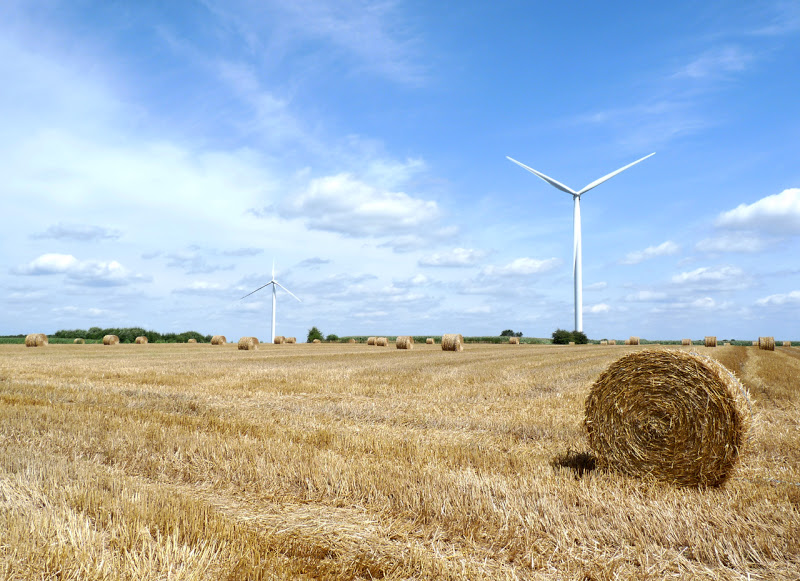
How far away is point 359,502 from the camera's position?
600 centimetres

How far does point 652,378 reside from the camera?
7.47 m

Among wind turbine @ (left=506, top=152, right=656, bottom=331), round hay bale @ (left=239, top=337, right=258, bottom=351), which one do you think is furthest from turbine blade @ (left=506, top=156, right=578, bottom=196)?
round hay bale @ (left=239, top=337, right=258, bottom=351)

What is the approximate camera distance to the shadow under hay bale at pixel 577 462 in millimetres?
7318

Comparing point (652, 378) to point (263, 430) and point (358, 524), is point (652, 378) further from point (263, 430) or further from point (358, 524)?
point (263, 430)

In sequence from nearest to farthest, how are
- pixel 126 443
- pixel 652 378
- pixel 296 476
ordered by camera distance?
pixel 296 476, pixel 652 378, pixel 126 443

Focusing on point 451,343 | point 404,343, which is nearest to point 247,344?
point 404,343

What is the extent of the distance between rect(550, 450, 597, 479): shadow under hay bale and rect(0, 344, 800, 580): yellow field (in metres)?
0.21

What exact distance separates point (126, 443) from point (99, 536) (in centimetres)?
416

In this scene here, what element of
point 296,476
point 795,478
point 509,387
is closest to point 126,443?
point 296,476

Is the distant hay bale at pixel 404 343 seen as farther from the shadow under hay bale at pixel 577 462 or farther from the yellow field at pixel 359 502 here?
the shadow under hay bale at pixel 577 462

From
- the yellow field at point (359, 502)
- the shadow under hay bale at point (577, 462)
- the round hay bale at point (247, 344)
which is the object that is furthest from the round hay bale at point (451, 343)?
the shadow under hay bale at point (577, 462)

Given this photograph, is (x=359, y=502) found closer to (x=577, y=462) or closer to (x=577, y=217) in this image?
(x=577, y=462)

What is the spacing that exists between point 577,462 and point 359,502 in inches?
128

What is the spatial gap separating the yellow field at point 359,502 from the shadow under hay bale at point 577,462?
0.21 metres
